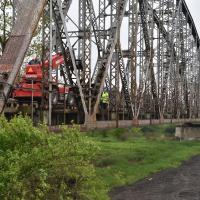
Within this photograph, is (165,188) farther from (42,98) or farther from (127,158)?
(42,98)

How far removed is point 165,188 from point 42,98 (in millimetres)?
7779

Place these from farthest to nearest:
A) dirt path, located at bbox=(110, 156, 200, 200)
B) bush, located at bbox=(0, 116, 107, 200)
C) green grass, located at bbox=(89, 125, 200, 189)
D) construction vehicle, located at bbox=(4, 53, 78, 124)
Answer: green grass, located at bbox=(89, 125, 200, 189) → dirt path, located at bbox=(110, 156, 200, 200) → construction vehicle, located at bbox=(4, 53, 78, 124) → bush, located at bbox=(0, 116, 107, 200)

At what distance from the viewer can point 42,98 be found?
14969 millimetres

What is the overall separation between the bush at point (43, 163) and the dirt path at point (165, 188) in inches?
365

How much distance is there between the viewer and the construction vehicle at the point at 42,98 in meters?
14.8

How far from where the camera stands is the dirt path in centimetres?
1828

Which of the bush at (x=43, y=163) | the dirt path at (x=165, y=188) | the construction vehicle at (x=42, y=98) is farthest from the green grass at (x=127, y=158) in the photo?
the bush at (x=43, y=163)

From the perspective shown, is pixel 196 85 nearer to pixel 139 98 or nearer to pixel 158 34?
pixel 158 34

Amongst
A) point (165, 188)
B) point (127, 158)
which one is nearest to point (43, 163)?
point (165, 188)

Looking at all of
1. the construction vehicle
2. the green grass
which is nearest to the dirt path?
the green grass

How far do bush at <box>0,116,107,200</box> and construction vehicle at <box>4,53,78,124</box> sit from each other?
5764mm

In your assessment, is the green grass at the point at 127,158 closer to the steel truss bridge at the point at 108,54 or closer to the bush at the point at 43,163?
the steel truss bridge at the point at 108,54

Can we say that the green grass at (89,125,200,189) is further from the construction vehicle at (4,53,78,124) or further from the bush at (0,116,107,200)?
the bush at (0,116,107,200)

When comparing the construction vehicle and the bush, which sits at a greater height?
the construction vehicle
